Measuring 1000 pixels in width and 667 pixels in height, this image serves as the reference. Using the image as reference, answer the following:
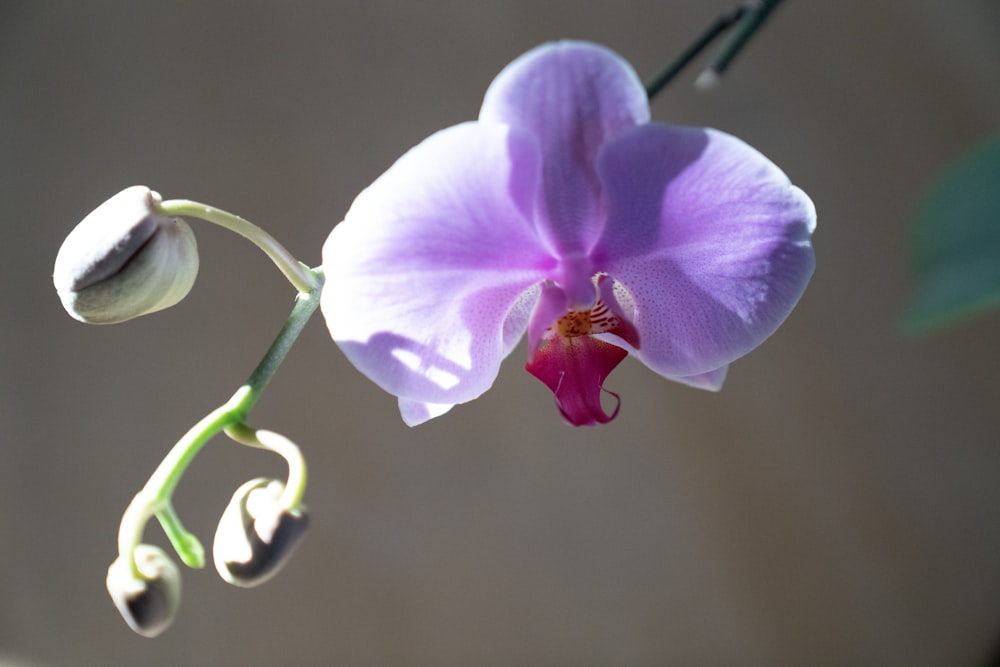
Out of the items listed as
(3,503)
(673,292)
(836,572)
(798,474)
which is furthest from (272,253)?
(836,572)

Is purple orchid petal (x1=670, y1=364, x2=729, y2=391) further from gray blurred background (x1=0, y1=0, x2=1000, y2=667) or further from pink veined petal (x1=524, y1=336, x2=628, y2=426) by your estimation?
gray blurred background (x1=0, y1=0, x2=1000, y2=667)

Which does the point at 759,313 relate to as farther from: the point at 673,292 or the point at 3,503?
the point at 3,503

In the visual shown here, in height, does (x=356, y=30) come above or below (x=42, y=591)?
above

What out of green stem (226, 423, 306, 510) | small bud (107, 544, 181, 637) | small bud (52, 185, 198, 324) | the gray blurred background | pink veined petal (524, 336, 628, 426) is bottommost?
the gray blurred background

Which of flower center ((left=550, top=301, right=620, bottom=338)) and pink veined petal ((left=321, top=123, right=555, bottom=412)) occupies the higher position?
pink veined petal ((left=321, top=123, right=555, bottom=412))

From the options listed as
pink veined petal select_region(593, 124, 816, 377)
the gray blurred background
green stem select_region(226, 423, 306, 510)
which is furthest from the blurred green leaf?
the gray blurred background
